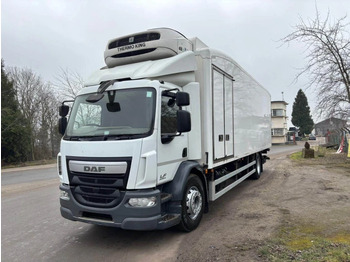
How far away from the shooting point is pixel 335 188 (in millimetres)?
8047

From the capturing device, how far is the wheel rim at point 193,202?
4684mm

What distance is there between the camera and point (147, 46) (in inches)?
196

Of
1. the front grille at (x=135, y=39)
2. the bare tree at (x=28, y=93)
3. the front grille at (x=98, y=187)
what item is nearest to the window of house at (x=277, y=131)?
the bare tree at (x=28, y=93)

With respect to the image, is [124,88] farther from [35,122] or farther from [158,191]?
[35,122]

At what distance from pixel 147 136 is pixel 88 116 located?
4.05 feet

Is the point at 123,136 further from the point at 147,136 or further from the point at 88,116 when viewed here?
the point at 88,116

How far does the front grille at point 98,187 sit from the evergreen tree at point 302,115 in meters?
70.2

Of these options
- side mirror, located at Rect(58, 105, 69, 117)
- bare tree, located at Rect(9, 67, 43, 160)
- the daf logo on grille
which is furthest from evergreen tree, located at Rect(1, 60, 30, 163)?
the daf logo on grille

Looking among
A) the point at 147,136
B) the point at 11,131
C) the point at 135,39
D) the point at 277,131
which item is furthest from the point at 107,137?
the point at 277,131

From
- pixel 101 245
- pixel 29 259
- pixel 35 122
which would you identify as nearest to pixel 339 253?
pixel 101 245

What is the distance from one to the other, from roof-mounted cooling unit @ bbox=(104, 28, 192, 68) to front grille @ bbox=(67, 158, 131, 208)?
2.12 meters

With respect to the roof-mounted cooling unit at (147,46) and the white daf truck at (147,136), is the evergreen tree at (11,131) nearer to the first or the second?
the white daf truck at (147,136)

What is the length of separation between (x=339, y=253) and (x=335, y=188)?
5.10 metres

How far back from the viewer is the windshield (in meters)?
4.11
